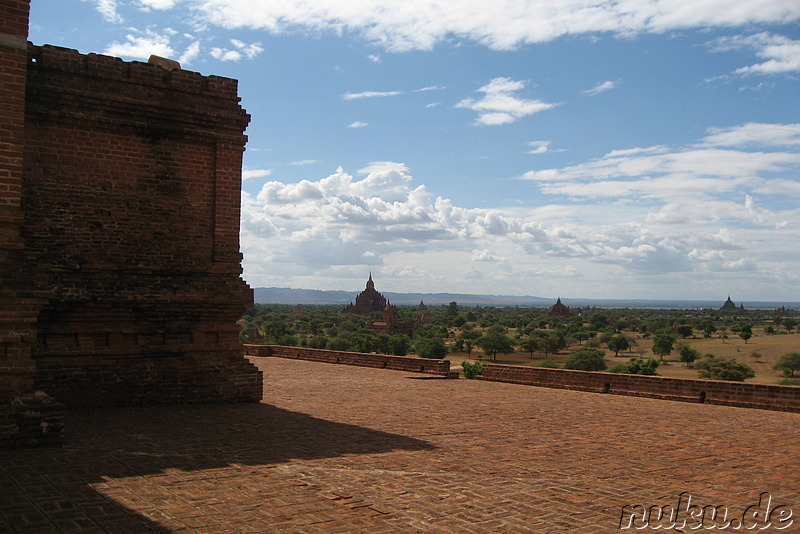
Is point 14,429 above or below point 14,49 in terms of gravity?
below

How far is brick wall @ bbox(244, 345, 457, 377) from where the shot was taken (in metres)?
17.1

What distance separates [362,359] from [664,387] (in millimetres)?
8571

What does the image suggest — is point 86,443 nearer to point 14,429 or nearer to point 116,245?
point 14,429

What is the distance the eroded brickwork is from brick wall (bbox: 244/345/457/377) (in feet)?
21.7

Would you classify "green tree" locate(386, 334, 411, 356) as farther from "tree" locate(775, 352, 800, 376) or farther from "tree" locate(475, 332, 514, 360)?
"tree" locate(775, 352, 800, 376)

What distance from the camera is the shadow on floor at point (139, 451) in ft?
16.1

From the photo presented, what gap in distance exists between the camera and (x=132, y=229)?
10547mm

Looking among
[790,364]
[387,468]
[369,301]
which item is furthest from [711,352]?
[369,301]

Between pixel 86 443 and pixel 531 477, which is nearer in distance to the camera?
pixel 531 477

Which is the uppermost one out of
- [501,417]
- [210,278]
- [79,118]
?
[79,118]

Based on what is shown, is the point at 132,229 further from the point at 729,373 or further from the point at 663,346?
the point at 663,346

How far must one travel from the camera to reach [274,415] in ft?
32.8

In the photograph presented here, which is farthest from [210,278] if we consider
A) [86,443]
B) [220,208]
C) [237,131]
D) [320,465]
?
[320,465]

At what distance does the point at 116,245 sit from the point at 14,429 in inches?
148
